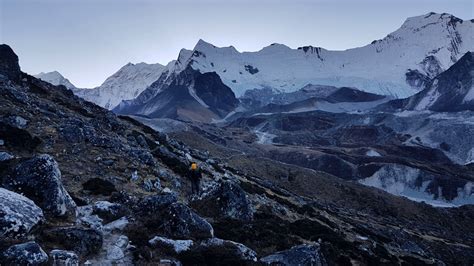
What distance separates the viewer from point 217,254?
16.0 m

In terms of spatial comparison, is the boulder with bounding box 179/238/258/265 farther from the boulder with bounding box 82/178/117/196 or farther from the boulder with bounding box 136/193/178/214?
the boulder with bounding box 82/178/117/196

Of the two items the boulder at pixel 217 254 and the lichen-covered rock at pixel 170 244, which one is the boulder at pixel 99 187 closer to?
the lichen-covered rock at pixel 170 244

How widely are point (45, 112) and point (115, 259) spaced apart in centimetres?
2940

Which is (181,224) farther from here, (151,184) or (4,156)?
(4,156)

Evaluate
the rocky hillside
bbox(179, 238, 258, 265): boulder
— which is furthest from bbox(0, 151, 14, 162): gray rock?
bbox(179, 238, 258, 265): boulder

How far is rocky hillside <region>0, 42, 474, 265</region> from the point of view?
15.0 meters

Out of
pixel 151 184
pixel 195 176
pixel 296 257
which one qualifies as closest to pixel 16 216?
pixel 296 257

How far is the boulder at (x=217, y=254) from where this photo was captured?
15.5 metres

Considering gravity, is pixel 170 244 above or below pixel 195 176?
below

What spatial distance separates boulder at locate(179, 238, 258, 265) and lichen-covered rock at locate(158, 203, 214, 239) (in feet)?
4.19

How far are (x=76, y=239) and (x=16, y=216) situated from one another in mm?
2030

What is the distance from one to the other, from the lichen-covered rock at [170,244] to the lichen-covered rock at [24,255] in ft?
15.2

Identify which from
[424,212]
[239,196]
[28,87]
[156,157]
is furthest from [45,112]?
[424,212]

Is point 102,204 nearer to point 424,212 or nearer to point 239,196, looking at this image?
point 239,196
